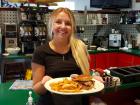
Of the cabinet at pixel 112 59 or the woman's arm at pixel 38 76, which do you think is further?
the cabinet at pixel 112 59

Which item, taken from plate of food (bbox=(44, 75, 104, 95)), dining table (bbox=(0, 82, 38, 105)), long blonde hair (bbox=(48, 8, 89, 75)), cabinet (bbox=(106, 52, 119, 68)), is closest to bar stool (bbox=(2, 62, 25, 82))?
dining table (bbox=(0, 82, 38, 105))

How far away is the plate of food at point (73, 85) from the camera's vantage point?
1433 millimetres

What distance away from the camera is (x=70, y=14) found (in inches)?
66.5

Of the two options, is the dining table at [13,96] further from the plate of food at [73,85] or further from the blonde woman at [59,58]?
the plate of food at [73,85]

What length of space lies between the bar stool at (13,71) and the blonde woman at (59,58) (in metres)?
2.11

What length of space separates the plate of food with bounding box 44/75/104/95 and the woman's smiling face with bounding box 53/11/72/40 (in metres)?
0.30

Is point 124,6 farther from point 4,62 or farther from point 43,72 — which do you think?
point 43,72

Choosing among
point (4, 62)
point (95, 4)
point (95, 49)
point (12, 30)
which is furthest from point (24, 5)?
point (95, 4)

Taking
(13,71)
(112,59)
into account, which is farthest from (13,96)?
(112,59)

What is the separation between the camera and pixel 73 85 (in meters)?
1.52

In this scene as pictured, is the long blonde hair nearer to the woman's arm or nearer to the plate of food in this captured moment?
the plate of food

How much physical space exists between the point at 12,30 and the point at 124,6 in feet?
8.20

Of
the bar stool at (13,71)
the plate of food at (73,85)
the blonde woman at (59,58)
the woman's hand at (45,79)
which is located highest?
the blonde woman at (59,58)

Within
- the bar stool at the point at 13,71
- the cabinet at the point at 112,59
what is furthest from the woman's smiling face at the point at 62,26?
the cabinet at the point at 112,59
